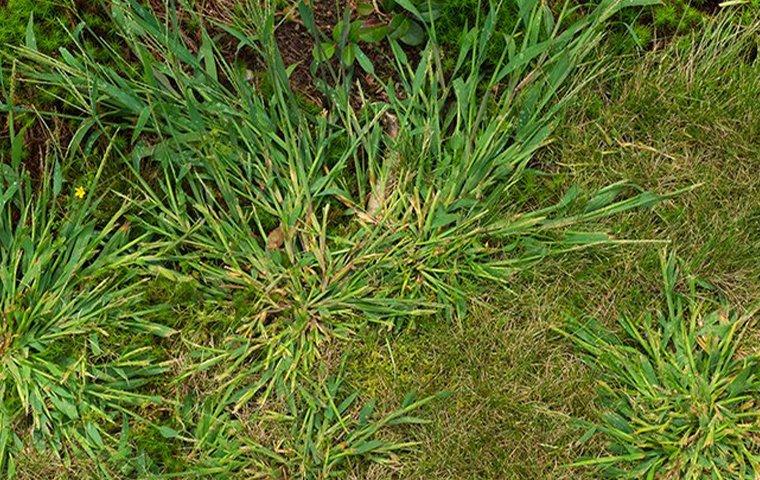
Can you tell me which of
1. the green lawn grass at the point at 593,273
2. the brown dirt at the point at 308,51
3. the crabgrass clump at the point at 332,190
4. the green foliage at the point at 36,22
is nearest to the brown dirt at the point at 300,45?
the brown dirt at the point at 308,51

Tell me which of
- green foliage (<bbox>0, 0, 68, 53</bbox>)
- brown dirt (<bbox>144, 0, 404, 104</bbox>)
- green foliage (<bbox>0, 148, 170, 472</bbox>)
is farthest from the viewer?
brown dirt (<bbox>144, 0, 404, 104</bbox>)

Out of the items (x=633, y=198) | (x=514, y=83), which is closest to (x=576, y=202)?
(x=633, y=198)

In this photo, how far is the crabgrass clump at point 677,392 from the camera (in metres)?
2.42

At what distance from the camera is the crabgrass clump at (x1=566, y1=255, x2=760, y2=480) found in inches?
95.3

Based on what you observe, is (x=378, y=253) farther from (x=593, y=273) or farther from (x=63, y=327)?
(x=63, y=327)

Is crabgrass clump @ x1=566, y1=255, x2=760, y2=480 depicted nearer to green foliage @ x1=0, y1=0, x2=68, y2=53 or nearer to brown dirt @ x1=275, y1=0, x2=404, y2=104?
brown dirt @ x1=275, y1=0, x2=404, y2=104

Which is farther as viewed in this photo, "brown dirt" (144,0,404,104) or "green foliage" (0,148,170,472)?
"brown dirt" (144,0,404,104)

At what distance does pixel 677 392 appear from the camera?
2.45 metres

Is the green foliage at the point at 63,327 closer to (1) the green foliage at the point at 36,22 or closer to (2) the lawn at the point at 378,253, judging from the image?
(2) the lawn at the point at 378,253

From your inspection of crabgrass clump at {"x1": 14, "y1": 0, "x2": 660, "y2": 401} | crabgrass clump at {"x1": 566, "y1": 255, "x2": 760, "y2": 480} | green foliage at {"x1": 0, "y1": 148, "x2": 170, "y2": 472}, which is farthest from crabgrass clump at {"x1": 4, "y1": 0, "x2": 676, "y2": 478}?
crabgrass clump at {"x1": 566, "y1": 255, "x2": 760, "y2": 480}

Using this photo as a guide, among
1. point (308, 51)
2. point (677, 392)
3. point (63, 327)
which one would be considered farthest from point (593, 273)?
point (63, 327)

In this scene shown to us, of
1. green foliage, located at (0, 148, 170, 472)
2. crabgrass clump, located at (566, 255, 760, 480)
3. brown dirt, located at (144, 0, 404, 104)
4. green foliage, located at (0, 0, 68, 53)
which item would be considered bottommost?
green foliage, located at (0, 148, 170, 472)

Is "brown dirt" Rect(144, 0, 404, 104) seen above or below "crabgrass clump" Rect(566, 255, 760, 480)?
above

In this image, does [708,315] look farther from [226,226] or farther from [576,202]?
[226,226]
